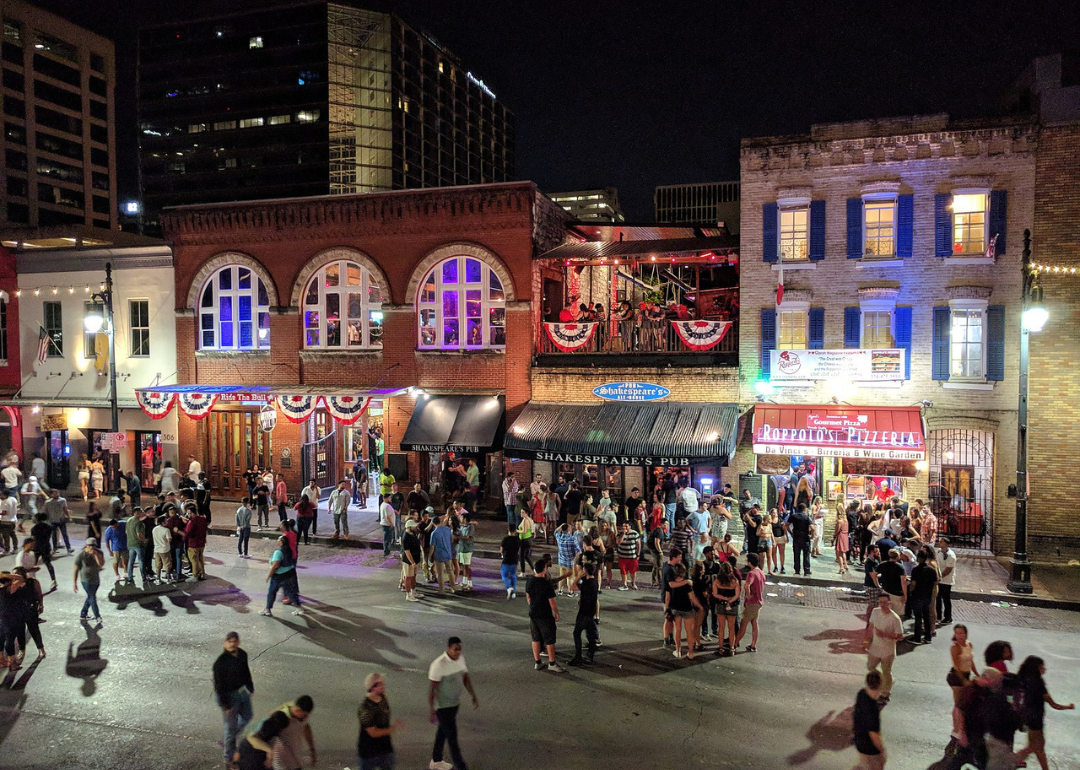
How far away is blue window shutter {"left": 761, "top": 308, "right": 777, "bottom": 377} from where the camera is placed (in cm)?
1973

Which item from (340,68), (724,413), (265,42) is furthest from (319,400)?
Answer: (265,42)

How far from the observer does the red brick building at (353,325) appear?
22.4 metres

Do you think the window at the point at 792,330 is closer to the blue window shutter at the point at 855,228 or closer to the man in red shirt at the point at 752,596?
the blue window shutter at the point at 855,228

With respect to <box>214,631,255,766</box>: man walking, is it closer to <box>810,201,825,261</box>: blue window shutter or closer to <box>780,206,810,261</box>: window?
<box>780,206,810,261</box>: window

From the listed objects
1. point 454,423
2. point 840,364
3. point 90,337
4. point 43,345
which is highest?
point 90,337

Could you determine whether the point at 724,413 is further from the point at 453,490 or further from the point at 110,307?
Result: the point at 110,307

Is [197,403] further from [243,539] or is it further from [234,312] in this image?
[243,539]

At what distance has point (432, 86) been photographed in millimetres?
90562

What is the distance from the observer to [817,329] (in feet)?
63.4

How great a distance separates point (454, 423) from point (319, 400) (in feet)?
14.1

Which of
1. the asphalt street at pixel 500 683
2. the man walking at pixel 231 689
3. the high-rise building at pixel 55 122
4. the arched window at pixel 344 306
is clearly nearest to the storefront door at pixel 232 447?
the arched window at pixel 344 306

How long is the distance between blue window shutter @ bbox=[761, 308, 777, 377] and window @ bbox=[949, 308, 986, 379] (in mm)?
4116

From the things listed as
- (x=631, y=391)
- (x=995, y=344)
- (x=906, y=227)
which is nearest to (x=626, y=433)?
(x=631, y=391)

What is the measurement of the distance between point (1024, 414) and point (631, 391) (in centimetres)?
926
